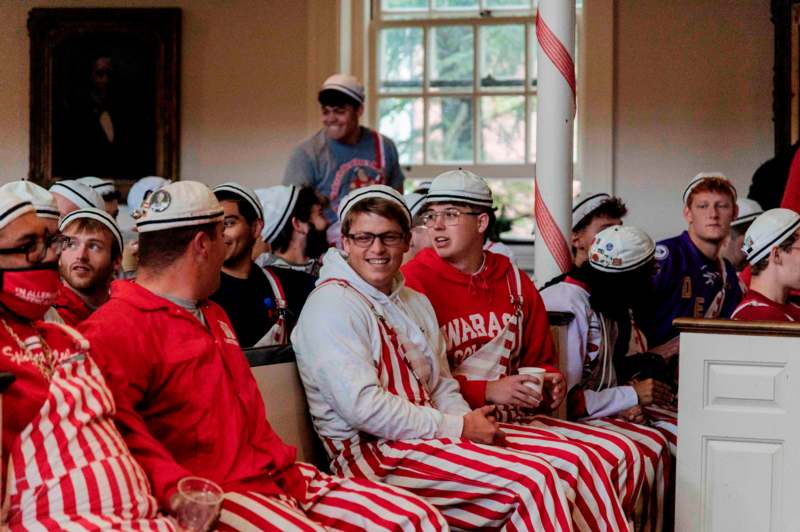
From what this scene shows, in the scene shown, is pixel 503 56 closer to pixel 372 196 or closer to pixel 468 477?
pixel 372 196

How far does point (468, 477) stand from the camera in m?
3.19

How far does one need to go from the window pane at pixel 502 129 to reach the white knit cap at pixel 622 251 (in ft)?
12.7

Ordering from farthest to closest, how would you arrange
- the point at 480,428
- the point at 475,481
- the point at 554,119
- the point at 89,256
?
1. the point at 554,119
2. the point at 89,256
3. the point at 480,428
4. the point at 475,481

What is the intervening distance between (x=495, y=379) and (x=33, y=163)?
5054 millimetres

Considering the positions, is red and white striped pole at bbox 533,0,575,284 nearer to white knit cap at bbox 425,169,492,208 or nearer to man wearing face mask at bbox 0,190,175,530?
white knit cap at bbox 425,169,492,208

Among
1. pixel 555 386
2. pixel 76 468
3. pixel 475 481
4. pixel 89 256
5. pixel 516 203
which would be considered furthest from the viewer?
pixel 516 203

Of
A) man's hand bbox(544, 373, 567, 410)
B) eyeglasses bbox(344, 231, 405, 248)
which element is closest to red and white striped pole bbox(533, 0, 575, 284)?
man's hand bbox(544, 373, 567, 410)

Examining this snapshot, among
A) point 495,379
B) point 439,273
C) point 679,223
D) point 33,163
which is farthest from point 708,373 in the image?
point 33,163

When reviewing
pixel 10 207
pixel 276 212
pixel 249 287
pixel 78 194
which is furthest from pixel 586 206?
pixel 10 207

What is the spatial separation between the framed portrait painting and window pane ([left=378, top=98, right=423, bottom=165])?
143 cm

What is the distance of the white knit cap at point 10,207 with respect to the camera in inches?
92.7

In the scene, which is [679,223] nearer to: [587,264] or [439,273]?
[587,264]

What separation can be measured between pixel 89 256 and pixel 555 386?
1550 mm

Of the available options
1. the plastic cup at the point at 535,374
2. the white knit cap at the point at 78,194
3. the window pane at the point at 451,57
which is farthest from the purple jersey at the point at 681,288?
the window pane at the point at 451,57
